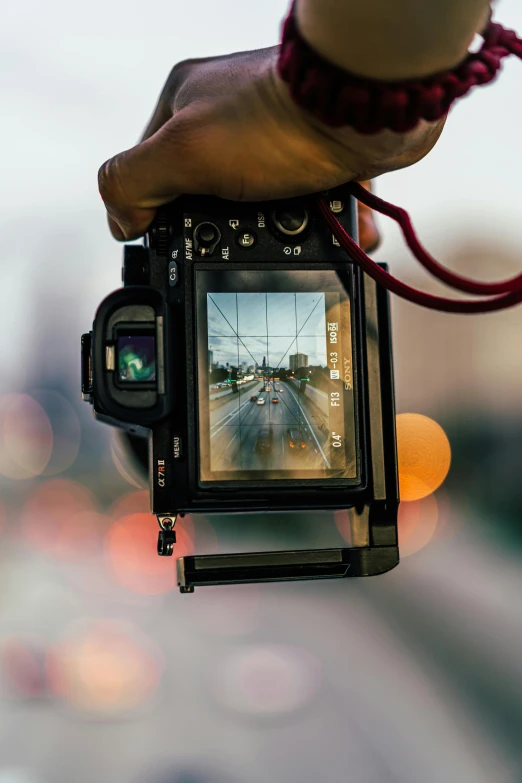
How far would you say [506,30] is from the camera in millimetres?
1124

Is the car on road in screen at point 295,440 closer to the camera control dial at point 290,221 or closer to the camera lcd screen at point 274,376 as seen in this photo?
the camera lcd screen at point 274,376

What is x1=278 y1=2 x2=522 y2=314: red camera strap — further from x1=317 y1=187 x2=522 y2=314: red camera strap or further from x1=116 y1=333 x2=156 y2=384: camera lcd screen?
x1=116 y1=333 x2=156 y2=384: camera lcd screen

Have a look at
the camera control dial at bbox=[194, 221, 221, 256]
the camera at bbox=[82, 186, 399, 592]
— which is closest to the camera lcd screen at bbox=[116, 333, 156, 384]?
the camera at bbox=[82, 186, 399, 592]

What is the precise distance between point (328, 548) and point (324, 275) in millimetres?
603

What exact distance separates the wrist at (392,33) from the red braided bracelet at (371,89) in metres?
0.01

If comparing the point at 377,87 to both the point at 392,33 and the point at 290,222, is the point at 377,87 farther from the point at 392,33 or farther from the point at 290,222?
the point at 290,222

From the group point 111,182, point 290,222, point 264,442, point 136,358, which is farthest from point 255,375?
point 111,182

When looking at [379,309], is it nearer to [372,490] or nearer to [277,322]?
[277,322]

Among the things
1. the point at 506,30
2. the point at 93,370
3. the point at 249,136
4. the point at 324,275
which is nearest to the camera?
the point at 506,30

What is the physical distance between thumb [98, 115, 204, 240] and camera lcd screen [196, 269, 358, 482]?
0.61ft

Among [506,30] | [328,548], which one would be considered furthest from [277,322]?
[506,30]

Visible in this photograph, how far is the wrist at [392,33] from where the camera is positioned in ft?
3.13

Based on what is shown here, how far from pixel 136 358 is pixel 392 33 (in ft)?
2.60

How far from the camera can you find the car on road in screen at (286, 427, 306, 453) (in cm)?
155
